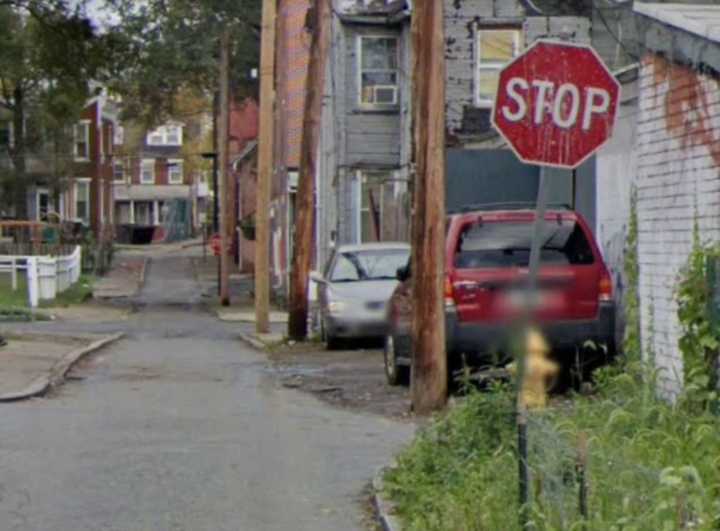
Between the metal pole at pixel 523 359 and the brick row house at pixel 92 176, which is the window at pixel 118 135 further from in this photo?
the metal pole at pixel 523 359

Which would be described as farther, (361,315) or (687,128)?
(361,315)

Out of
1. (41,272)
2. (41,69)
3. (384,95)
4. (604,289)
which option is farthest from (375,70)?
(604,289)

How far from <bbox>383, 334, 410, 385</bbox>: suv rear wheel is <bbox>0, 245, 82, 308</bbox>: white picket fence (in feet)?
70.9

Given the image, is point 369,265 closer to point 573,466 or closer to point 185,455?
point 185,455

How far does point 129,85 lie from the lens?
40.3 metres

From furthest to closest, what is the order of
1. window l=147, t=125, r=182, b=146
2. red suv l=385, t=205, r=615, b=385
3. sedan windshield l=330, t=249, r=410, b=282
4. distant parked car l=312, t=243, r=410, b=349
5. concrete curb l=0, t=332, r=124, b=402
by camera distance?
window l=147, t=125, r=182, b=146 → sedan windshield l=330, t=249, r=410, b=282 → distant parked car l=312, t=243, r=410, b=349 → concrete curb l=0, t=332, r=124, b=402 → red suv l=385, t=205, r=615, b=385

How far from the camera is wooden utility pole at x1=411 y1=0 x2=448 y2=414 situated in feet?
47.9

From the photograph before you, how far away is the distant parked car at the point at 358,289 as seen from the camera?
2398cm

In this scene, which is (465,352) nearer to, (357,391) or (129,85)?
(357,391)

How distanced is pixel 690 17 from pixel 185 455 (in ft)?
16.6

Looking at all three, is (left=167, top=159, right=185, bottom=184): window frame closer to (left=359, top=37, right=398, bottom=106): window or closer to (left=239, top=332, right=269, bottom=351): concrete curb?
(left=359, top=37, right=398, bottom=106): window

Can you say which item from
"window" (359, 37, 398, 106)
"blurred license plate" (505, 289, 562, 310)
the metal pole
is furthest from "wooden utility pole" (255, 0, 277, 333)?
the metal pole

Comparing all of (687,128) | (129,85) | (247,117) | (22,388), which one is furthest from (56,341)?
(247,117)

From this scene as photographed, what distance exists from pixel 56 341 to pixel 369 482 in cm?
→ 1636
